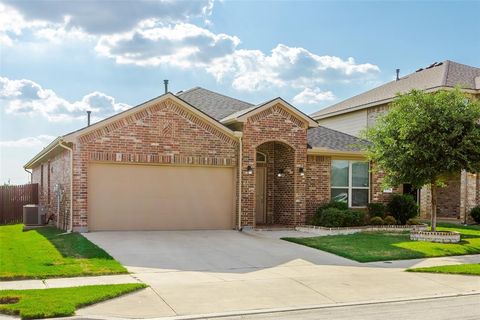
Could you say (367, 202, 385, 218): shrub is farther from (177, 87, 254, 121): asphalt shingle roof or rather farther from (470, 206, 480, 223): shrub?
(177, 87, 254, 121): asphalt shingle roof

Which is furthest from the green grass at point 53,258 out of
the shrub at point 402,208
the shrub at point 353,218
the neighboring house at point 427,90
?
the neighboring house at point 427,90

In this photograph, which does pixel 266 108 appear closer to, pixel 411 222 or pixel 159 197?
pixel 159 197

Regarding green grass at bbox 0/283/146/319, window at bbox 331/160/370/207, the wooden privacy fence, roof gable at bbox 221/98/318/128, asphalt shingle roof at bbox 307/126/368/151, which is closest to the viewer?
green grass at bbox 0/283/146/319

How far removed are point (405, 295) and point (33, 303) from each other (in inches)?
251

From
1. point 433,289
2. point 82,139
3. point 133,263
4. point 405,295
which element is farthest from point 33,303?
point 82,139

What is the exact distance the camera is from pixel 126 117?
16.8m

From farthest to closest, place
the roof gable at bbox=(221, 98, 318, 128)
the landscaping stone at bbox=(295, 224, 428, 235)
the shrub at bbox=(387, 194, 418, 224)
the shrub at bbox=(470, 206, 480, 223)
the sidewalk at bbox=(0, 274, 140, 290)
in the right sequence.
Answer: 1. the shrub at bbox=(470, 206, 480, 223)
2. the shrub at bbox=(387, 194, 418, 224)
3. the roof gable at bbox=(221, 98, 318, 128)
4. the landscaping stone at bbox=(295, 224, 428, 235)
5. the sidewalk at bbox=(0, 274, 140, 290)

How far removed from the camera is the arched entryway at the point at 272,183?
19953 millimetres

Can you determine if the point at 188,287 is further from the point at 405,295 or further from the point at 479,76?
the point at 479,76

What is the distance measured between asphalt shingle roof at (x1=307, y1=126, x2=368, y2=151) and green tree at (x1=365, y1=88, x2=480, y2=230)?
2.92 meters

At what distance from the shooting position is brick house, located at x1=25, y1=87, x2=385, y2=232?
16609mm

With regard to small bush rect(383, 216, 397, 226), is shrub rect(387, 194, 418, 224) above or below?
above

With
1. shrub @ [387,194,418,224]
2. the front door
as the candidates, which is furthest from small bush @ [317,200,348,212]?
shrub @ [387,194,418,224]

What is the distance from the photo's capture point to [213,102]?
22.6 m
